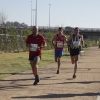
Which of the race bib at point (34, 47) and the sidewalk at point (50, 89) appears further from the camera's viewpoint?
the race bib at point (34, 47)

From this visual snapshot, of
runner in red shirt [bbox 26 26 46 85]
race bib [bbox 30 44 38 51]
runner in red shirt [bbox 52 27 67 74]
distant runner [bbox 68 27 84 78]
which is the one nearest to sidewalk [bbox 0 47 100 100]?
runner in red shirt [bbox 26 26 46 85]

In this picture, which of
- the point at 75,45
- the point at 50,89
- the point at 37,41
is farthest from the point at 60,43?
the point at 50,89

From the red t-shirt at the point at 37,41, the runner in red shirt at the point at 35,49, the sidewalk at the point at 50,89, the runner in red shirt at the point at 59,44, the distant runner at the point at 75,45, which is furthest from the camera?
the runner in red shirt at the point at 59,44

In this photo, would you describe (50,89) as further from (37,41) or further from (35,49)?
(37,41)

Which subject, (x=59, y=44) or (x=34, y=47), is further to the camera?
(x=59, y=44)

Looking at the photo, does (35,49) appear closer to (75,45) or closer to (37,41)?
(37,41)

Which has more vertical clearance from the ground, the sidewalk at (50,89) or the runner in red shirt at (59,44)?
the runner in red shirt at (59,44)

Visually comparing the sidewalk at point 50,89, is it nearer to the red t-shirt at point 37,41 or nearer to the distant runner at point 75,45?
the distant runner at point 75,45

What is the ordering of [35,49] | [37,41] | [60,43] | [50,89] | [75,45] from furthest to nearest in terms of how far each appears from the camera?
[60,43], [75,45], [37,41], [35,49], [50,89]

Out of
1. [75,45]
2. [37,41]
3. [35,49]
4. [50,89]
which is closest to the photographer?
[50,89]

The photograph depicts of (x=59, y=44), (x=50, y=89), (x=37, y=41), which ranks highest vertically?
(x=37, y=41)

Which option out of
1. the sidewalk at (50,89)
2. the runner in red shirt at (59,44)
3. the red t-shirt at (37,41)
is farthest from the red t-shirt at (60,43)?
the red t-shirt at (37,41)

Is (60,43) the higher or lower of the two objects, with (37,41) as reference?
lower

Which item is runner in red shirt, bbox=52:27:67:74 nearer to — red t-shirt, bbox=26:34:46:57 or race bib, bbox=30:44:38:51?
red t-shirt, bbox=26:34:46:57
